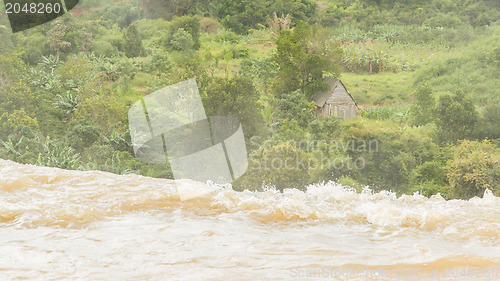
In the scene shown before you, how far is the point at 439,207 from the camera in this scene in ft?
8.80

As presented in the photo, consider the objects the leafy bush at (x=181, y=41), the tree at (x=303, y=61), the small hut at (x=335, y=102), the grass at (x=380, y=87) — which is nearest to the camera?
the small hut at (x=335, y=102)

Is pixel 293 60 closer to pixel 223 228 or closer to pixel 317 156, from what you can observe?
pixel 317 156

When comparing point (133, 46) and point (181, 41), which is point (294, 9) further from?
point (133, 46)

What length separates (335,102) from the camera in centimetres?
785

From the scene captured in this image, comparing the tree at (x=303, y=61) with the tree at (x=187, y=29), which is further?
the tree at (x=187, y=29)

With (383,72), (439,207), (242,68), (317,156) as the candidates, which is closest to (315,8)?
(383,72)

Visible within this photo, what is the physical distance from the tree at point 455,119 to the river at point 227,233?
4.15m

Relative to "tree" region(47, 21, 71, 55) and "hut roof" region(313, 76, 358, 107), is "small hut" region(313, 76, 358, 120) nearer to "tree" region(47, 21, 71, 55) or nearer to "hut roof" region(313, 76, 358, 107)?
"hut roof" region(313, 76, 358, 107)

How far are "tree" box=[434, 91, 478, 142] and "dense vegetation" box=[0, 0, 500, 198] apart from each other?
2cm

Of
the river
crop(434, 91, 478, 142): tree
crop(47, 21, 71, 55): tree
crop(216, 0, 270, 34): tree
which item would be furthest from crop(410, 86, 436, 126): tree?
crop(47, 21, 71, 55): tree

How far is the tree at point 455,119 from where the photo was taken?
22.5 feet

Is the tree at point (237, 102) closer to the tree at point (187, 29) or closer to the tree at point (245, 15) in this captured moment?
the tree at point (187, 29)

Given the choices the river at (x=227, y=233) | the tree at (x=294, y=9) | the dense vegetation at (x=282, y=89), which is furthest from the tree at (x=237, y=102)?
the tree at (x=294, y=9)

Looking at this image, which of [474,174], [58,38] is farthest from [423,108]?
[58,38]
